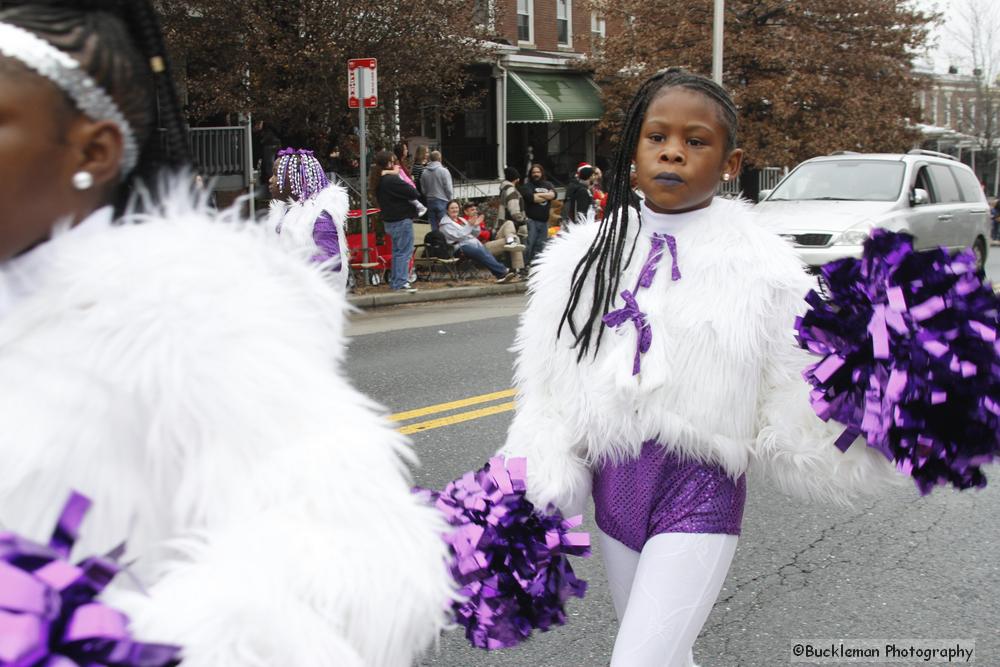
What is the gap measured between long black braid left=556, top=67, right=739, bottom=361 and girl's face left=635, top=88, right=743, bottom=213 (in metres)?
0.04

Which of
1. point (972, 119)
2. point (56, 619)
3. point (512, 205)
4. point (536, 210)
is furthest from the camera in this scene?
point (972, 119)

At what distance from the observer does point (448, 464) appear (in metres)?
5.44

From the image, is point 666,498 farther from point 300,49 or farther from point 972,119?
point 972,119

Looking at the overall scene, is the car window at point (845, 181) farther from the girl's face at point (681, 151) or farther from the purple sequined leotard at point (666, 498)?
the purple sequined leotard at point (666, 498)

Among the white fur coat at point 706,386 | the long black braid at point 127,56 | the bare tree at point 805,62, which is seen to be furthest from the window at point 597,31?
the long black braid at point 127,56

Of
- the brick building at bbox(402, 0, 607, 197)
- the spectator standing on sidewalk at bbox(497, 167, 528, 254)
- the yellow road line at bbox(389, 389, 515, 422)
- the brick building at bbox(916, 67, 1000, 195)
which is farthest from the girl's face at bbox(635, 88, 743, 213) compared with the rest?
the brick building at bbox(916, 67, 1000, 195)

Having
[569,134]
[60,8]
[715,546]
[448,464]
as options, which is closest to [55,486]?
[60,8]

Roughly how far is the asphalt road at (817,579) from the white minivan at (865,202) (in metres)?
6.33

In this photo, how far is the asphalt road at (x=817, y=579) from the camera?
355cm

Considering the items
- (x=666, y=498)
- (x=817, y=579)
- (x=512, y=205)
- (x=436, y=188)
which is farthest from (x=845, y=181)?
(x=666, y=498)

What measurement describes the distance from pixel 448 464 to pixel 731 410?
3.26m

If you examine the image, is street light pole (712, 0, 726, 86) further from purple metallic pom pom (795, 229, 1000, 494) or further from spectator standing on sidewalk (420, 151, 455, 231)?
purple metallic pom pom (795, 229, 1000, 494)

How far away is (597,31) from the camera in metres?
28.9

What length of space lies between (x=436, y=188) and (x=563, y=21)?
14.8 meters
